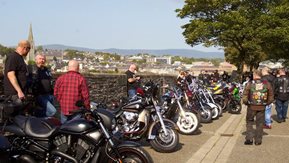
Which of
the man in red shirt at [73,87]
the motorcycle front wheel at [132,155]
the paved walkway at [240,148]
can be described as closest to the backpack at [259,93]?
the paved walkway at [240,148]

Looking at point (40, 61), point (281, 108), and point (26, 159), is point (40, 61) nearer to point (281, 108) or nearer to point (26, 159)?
point (26, 159)

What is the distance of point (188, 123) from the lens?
1014cm

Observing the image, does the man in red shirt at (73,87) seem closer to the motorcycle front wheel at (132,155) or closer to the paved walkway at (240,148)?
the motorcycle front wheel at (132,155)

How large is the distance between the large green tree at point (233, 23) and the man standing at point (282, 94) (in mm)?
23623

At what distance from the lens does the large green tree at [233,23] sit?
37.4 meters

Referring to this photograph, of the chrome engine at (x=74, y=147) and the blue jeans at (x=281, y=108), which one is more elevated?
the chrome engine at (x=74, y=147)

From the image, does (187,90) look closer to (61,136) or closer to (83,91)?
(83,91)

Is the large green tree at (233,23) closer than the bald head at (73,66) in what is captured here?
No

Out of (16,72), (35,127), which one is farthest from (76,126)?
(16,72)

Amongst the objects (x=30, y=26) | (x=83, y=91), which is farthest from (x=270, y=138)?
(x=30, y=26)

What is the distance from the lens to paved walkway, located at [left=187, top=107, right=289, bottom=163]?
7711 mm

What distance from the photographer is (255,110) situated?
9.37m

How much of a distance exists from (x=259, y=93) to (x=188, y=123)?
178 centimetres

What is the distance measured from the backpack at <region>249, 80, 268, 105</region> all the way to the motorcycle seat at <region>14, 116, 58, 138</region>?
525 cm
